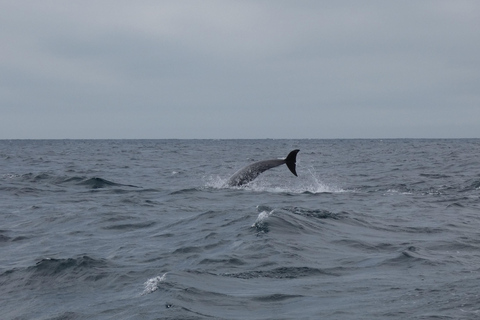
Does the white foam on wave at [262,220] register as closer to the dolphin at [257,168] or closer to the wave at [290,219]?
the wave at [290,219]

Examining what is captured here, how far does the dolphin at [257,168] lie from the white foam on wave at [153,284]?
37.9 feet

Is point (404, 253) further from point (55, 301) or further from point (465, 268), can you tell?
point (55, 301)

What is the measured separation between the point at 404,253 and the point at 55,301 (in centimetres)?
608

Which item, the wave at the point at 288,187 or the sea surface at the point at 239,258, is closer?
the sea surface at the point at 239,258

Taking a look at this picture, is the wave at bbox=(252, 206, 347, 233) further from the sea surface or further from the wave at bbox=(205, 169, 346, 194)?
the wave at bbox=(205, 169, 346, 194)

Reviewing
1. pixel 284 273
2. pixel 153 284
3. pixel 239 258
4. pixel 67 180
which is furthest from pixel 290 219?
pixel 67 180

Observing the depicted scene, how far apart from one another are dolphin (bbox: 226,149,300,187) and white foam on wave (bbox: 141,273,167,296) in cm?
1154

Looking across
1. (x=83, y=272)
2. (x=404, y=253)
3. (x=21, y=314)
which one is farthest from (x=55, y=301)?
(x=404, y=253)

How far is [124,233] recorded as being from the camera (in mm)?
14633

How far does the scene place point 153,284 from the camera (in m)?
9.66

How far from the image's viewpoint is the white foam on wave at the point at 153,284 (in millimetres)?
9338

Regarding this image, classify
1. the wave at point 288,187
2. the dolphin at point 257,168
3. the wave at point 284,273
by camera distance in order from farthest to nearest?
the wave at point 288,187 < the dolphin at point 257,168 < the wave at point 284,273

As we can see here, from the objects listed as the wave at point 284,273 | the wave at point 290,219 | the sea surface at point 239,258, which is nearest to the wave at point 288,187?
the sea surface at point 239,258

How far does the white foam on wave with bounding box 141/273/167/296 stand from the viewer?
9.34m
